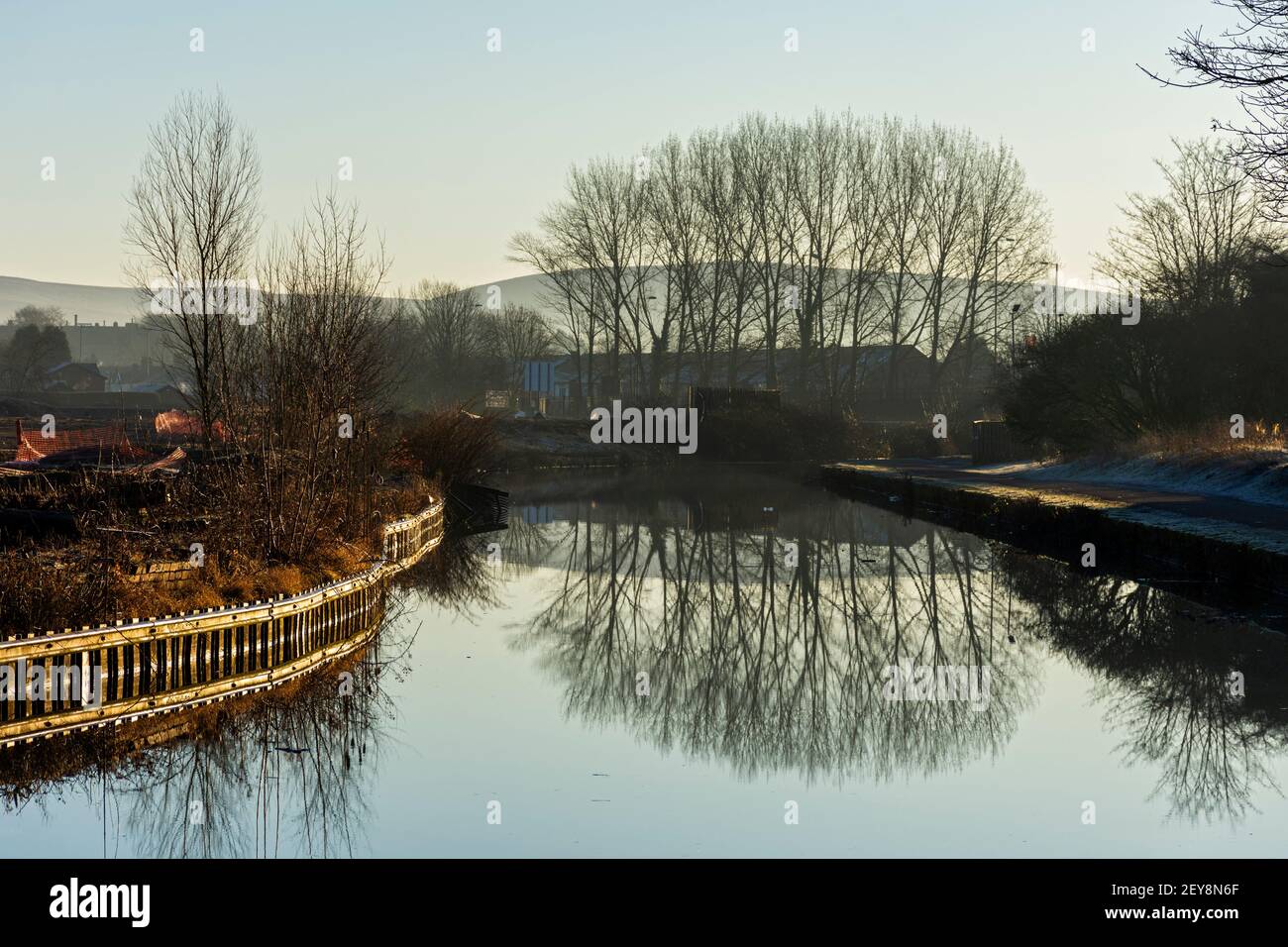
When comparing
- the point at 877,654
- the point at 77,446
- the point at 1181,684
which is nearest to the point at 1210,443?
the point at 877,654

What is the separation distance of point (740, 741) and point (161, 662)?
5.28 meters

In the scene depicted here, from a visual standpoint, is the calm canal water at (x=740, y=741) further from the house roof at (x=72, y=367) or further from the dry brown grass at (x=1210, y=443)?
the house roof at (x=72, y=367)

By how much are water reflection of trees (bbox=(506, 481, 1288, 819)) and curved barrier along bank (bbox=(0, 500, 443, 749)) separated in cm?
262

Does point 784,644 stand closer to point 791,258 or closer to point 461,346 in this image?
point 791,258

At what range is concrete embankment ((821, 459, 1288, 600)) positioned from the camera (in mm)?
19078

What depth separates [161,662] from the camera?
12.8 m

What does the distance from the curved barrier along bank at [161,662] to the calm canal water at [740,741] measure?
0.77m

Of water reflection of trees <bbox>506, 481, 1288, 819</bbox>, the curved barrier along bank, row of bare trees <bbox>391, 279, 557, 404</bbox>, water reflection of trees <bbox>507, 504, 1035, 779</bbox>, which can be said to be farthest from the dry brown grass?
row of bare trees <bbox>391, 279, 557, 404</bbox>

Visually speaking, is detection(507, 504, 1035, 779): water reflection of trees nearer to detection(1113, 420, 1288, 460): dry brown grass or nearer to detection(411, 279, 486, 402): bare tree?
detection(1113, 420, 1288, 460): dry brown grass

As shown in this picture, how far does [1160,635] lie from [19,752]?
454 inches

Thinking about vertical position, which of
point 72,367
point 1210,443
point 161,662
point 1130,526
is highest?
point 72,367

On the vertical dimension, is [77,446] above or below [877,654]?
above
